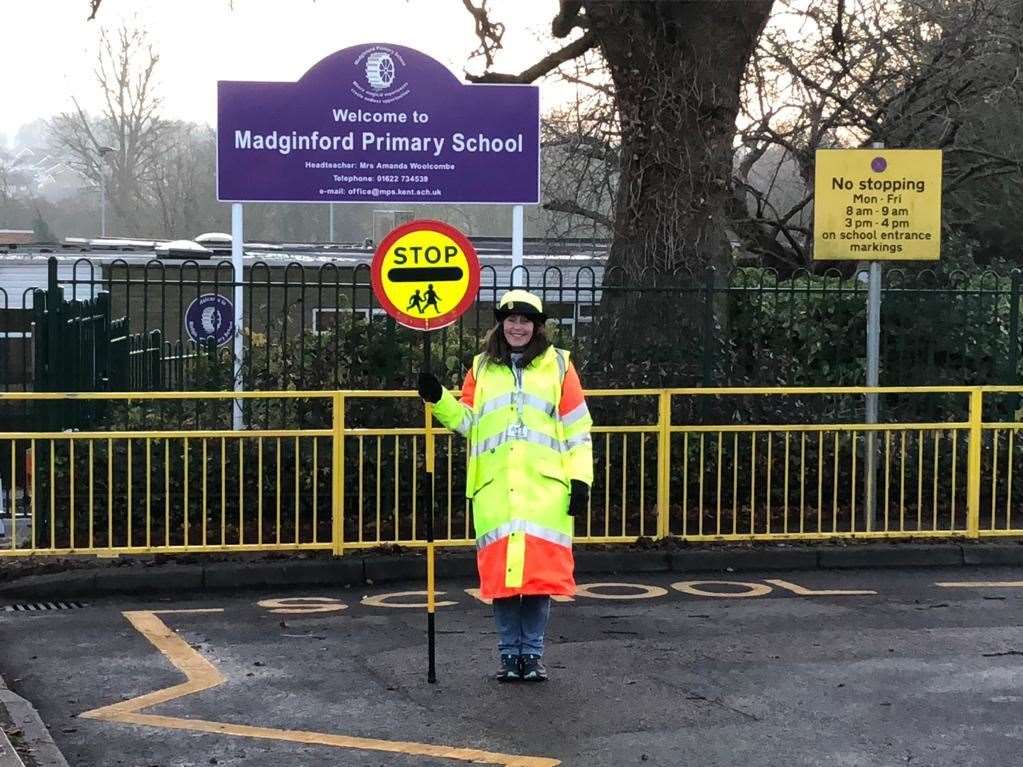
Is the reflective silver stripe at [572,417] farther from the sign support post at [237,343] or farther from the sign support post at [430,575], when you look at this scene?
the sign support post at [237,343]

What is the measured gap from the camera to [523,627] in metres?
6.19

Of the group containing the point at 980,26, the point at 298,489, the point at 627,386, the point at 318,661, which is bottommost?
the point at 318,661

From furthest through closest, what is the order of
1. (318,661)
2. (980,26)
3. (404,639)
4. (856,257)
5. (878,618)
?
(980,26) → (856,257) → (878,618) → (404,639) → (318,661)

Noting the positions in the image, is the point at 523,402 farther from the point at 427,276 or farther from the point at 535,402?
the point at 427,276

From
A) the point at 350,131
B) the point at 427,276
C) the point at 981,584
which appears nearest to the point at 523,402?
the point at 427,276

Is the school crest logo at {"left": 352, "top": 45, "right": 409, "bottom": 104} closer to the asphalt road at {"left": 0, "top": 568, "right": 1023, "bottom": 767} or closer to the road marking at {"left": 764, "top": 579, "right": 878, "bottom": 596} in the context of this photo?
the asphalt road at {"left": 0, "top": 568, "right": 1023, "bottom": 767}

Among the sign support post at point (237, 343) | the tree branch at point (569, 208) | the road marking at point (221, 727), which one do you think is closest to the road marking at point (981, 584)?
the road marking at point (221, 727)

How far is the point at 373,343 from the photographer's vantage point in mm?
10203

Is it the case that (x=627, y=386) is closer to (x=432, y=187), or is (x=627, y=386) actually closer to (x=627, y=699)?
(x=432, y=187)

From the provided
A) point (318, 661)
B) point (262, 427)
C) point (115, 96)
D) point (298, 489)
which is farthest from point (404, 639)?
point (115, 96)

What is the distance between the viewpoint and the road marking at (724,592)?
8422 mm

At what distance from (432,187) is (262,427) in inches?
102

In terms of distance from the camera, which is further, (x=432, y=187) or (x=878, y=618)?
(x=432, y=187)

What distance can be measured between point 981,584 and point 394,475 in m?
4.08
